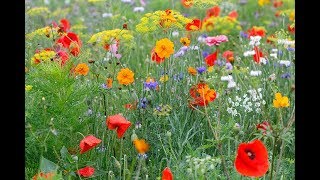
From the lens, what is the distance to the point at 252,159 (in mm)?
2469

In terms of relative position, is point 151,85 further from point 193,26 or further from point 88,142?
point 88,142

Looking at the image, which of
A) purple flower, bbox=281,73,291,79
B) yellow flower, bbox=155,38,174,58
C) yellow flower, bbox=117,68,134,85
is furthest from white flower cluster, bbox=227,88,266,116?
yellow flower, bbox=117,68,134,85

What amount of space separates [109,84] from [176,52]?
0.78 m

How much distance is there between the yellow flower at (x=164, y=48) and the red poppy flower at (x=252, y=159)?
35.8 inches

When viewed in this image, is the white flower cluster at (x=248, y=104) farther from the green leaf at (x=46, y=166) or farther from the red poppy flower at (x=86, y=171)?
the green leaf at (x=46, y=166)

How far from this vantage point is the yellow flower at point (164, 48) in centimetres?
323

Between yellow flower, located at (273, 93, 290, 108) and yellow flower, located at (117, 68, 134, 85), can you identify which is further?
yellow flower, located at (117, 68, 134, 85)

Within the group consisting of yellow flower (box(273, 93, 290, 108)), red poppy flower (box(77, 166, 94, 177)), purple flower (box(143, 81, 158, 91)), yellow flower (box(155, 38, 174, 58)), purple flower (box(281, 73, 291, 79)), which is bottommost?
red poppy flower (box(77, 166, 94, 177))

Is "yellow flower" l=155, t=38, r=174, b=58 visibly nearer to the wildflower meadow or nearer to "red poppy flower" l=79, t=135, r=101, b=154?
the wildflower meadow

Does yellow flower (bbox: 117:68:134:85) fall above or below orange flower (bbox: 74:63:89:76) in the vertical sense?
below

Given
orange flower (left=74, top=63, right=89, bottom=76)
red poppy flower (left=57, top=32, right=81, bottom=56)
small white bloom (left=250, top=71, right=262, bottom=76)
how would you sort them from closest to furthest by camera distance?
1. orange flower (left=74, top=63, right=89, bottom=76)
2. red poppy flower (left=57, top=32, right=81, bottom=56)
3. small white bloom (left=250, top=71, right=262, bottom=76)

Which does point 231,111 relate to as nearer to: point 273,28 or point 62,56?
point 62,56

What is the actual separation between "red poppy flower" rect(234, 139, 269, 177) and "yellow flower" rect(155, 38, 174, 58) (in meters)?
Answer: 0.91

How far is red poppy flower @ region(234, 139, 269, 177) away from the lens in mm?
2459
